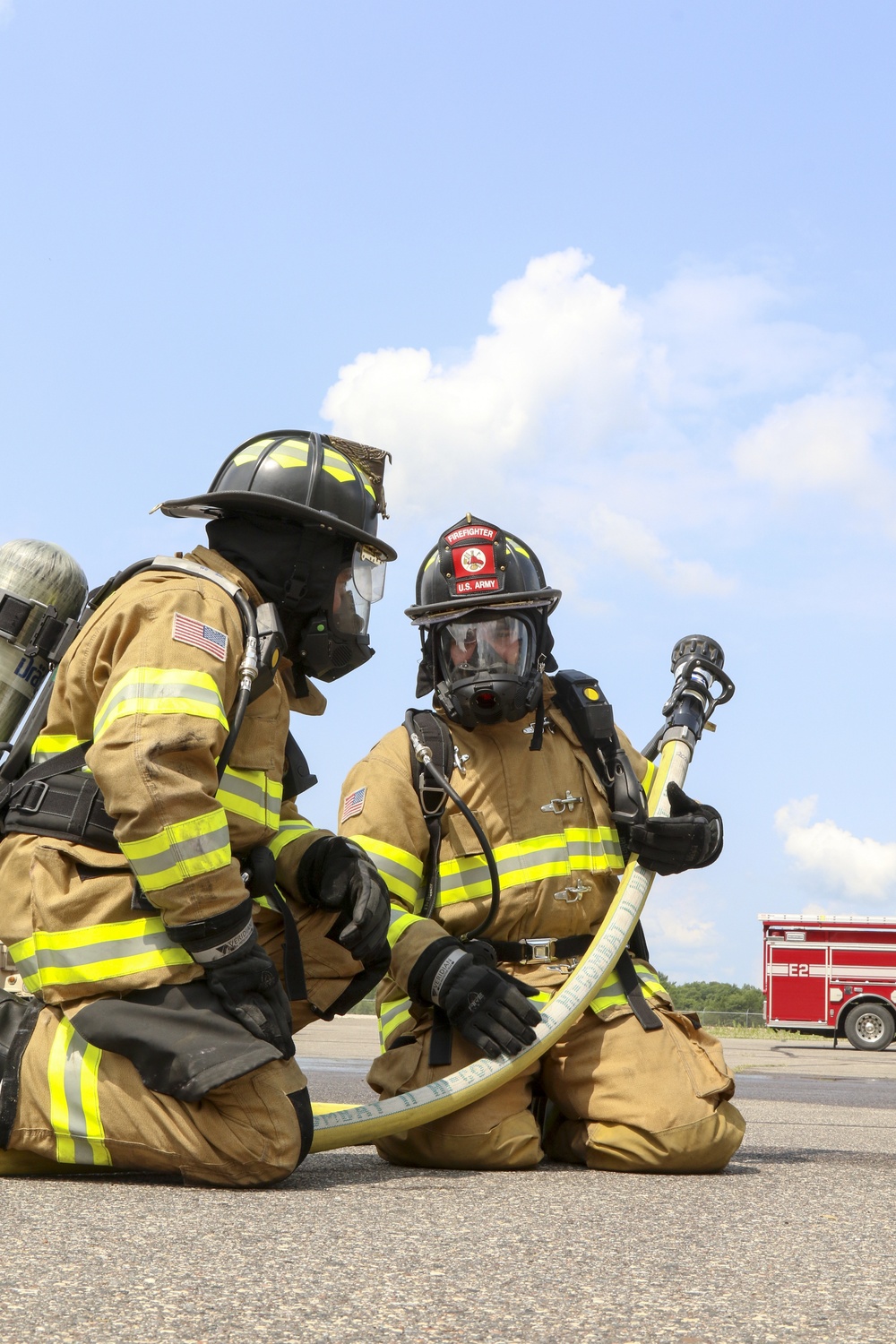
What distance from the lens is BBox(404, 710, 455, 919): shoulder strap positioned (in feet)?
13.3

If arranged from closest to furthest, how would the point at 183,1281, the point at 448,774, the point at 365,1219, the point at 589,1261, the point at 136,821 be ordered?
the point at 183,1281, the point at 589,1261, the point at 365,1219, the point at 136,821, the point at 448,774

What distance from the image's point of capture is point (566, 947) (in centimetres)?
411

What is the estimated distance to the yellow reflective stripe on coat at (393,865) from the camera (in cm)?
394

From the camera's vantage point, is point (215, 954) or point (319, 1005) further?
point (319, 1005)

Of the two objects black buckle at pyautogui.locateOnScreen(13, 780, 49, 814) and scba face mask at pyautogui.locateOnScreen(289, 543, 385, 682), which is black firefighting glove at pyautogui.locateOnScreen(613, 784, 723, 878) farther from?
black buckle at pyautogui.locateOnScreen(13, 780, 49, 814)

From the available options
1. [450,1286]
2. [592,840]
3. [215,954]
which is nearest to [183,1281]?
[450,1286]

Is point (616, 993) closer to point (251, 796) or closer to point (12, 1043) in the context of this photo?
point (251, 796)

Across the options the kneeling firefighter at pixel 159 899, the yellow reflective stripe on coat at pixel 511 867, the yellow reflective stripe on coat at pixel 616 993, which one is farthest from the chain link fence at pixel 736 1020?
the kneeling firefighter at pixel 159 899

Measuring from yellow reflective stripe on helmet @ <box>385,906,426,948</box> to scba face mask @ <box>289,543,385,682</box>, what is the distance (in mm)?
718

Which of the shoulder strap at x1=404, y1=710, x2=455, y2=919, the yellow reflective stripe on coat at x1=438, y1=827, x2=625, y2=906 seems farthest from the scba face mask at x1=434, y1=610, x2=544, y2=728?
the yellow reflective stripe on coat at x1=438, y1=827, x2=625, y2=906

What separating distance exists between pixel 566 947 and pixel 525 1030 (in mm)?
452

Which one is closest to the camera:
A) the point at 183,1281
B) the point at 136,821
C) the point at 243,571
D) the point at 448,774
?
the point at 183,1281

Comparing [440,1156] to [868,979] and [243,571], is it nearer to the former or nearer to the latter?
[243,571]

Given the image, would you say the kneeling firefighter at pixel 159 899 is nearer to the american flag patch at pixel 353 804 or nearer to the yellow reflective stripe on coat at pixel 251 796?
the yellow reflective stripe on coat at pixel 251 796
